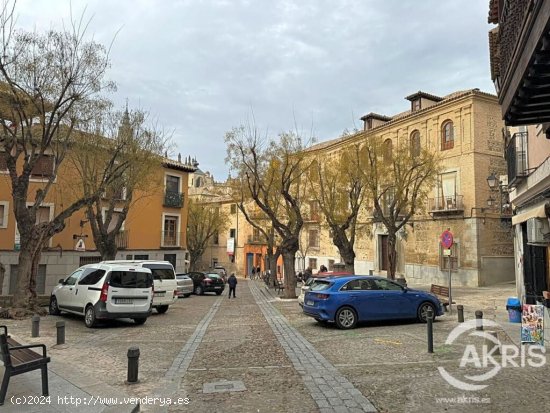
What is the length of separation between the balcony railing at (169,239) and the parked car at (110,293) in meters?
20.7

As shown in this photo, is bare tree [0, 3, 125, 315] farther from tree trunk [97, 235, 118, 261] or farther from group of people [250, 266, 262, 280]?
group of people [250, 266, 262, 280]

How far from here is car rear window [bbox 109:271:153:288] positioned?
12.9 meters

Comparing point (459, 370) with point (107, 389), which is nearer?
point (107, 389)

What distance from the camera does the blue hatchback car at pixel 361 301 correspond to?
12219 millimetres

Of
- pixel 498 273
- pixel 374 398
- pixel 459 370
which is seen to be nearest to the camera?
pixel 374 398

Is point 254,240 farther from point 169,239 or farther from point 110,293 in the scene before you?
point 110,293

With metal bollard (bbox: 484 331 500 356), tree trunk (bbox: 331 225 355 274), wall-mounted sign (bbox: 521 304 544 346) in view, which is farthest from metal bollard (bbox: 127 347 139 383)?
tree trunk (bbox: 331 225 355 274)

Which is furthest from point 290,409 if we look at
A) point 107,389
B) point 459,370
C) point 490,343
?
point 490,343

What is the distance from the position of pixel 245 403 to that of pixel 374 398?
1686 mm

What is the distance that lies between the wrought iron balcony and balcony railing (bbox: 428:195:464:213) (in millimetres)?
19265

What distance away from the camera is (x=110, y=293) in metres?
12.7


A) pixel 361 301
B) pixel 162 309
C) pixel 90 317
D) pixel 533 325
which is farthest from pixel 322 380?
pixel 162 309

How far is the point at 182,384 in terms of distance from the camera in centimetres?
672

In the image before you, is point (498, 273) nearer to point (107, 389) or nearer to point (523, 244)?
point (523, 244)
